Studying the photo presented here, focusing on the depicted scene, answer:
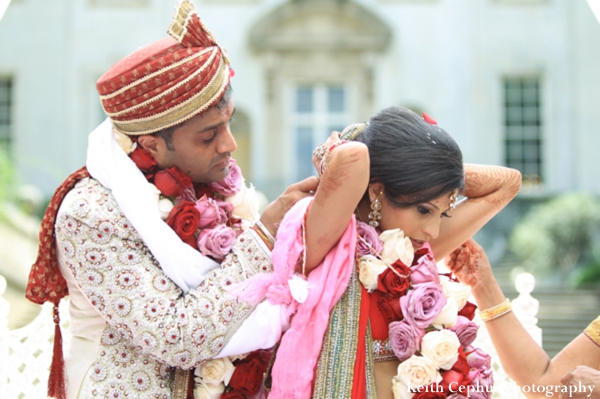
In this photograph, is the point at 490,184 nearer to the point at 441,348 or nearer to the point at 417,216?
the point at 417,216

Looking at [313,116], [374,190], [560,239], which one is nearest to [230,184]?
[374,190]

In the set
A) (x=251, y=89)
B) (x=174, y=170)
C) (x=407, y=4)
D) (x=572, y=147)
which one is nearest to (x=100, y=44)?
(x=251, y=89)

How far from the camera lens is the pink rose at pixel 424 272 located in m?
2.38

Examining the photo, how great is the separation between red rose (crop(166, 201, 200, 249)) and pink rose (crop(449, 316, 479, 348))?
3.08 feet

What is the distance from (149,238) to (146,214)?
0.08 m

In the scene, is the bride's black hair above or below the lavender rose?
above

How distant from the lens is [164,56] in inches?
94.2

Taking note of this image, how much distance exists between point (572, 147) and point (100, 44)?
1022cm

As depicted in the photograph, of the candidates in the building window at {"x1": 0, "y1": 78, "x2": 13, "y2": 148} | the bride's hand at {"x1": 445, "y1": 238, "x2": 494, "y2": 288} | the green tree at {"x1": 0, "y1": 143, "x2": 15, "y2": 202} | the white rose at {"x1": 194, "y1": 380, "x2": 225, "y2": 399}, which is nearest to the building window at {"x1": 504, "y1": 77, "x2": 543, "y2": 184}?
the green tree at {"x1": 0, "y1": 143, "x2": 15, "y2": 202}

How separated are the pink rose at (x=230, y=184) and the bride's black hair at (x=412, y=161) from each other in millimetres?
582

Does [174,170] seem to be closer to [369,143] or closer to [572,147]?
[369,143]

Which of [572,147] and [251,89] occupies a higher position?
[251,89]

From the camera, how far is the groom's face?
246cm

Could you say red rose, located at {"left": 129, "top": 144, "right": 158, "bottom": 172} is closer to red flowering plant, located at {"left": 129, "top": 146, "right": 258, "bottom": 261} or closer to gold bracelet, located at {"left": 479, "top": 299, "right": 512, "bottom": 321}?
red flowering plant, located at {"left": 129, "top": 146, "right": 258, "bottom": 261}
